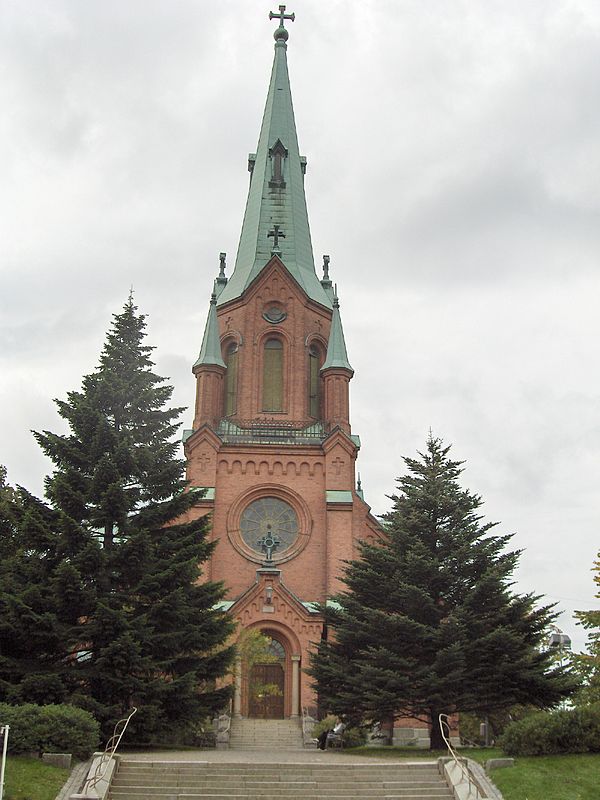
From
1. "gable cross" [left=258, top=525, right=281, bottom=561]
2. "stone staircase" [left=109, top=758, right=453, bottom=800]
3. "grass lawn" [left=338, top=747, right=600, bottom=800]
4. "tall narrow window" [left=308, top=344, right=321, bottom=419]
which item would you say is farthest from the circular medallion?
"stone staircase" [left=109, top=758, right=453, bottom=800]

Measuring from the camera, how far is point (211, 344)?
146 ft

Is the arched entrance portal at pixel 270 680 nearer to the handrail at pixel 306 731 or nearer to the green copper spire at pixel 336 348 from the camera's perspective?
the handrail at pixel 306 731

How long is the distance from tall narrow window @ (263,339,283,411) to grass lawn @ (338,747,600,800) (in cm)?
2613

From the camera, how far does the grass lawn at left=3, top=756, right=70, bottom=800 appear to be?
14.9m

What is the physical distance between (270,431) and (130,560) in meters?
20.6

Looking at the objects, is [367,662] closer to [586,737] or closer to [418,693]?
[418,693]

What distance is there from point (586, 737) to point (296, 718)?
18087mm

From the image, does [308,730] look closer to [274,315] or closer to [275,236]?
[274,315]

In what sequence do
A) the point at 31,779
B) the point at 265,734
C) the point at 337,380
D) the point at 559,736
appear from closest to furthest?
the point at 31,779
the point at 559,736
the point at 265,734
the point at 337,380

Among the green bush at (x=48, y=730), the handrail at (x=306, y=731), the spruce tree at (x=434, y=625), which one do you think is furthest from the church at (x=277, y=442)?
the green bush at (x=48, y=730)

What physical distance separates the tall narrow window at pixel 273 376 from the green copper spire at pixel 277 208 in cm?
346

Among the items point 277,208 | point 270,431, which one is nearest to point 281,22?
point 277,208

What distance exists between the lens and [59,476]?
2333cm

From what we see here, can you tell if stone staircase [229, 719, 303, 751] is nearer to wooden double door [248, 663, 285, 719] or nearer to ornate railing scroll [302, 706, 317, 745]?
ornate railing scroll [302, 706, 317, 745]
